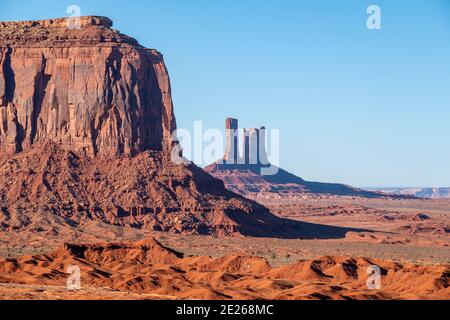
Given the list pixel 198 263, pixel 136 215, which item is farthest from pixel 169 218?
pixel 198 263

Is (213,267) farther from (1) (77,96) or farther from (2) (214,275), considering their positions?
(1) (77,96)

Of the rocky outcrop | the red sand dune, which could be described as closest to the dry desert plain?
the red sand dune

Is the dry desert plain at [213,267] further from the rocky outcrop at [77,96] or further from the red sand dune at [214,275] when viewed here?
the rocky outcrop at [77,96]

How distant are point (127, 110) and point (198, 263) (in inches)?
1821

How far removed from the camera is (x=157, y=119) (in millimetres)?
126875

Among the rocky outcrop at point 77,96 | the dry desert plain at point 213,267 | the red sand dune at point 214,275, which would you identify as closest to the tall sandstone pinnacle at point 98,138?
the rocky outcrop at point 77,96

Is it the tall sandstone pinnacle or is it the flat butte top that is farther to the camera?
the flat butte top

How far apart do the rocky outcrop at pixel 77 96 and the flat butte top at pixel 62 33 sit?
0.52 feet

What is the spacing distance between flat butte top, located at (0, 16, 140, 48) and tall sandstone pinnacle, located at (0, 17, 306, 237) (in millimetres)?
164

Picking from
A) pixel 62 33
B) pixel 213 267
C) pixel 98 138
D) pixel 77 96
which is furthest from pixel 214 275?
pixel 62 33

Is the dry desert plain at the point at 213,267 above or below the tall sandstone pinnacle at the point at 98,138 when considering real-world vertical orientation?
below

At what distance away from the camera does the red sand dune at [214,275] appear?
61438mm

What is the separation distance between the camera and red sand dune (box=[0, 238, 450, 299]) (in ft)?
202

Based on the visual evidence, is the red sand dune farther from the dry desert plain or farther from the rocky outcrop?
the rocky outcrop
